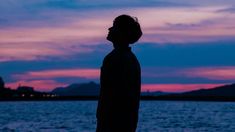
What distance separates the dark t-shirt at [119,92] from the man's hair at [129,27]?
0.29ft

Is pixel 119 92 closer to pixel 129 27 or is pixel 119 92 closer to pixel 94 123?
pixel 129 27

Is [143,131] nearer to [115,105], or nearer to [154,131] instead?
[154,131]

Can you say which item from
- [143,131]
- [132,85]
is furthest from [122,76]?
[143,131]

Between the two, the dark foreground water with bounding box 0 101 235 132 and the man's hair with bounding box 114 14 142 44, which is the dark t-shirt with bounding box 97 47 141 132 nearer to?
the man's hair with bounding box 114 14 142 44

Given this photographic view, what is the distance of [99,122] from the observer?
4379 mm

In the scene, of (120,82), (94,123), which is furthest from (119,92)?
(94,123)

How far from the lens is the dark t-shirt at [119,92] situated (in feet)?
14.4

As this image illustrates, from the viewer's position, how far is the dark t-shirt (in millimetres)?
4383

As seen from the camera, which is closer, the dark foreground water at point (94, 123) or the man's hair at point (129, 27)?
the man's hair at point (129, 27)

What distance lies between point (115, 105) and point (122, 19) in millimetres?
541

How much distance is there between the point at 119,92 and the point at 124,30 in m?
0.39

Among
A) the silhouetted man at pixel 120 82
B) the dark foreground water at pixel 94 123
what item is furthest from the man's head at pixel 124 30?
the dark foreground water at pixel 94 123

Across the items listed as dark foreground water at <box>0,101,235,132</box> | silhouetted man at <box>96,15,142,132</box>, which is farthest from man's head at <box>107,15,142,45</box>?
dark foreground water at <box>0,101,235,132</box>

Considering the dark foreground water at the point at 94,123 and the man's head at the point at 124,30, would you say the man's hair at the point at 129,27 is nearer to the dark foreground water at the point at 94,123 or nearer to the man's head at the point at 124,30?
the man's head at the point at 124,30
